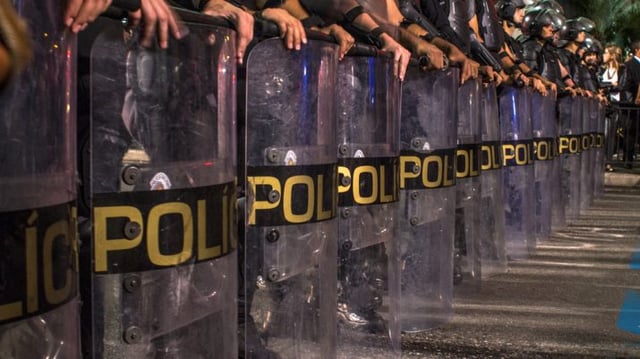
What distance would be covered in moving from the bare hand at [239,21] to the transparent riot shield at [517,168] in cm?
367

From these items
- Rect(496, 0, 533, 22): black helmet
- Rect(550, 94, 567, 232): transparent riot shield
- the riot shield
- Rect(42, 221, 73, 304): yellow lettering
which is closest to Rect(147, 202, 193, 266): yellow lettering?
Rect(42, 221, 73, 304): yellow lettering

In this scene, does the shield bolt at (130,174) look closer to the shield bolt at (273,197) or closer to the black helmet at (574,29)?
the shield bolt at (273,197)

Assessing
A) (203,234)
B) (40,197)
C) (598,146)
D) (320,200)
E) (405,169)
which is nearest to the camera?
(40,197)

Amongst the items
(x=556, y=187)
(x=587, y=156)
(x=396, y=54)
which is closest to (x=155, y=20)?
(x=396, y=54)

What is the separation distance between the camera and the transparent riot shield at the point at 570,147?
785cm

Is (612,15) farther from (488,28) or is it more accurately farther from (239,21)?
(239,21)

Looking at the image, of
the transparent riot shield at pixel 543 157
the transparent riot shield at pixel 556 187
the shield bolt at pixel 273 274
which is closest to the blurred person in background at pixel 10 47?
the shield bolt at pixel 273 274

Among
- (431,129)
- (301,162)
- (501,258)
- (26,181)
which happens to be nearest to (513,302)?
(501,258)

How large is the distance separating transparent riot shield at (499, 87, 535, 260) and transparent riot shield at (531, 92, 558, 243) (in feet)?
1.81

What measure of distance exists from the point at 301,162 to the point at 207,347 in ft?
2.12

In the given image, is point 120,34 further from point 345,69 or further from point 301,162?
point 345,69

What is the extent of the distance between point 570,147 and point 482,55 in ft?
10.6

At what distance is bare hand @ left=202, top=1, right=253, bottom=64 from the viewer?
6.56ft

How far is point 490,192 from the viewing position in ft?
16.0
